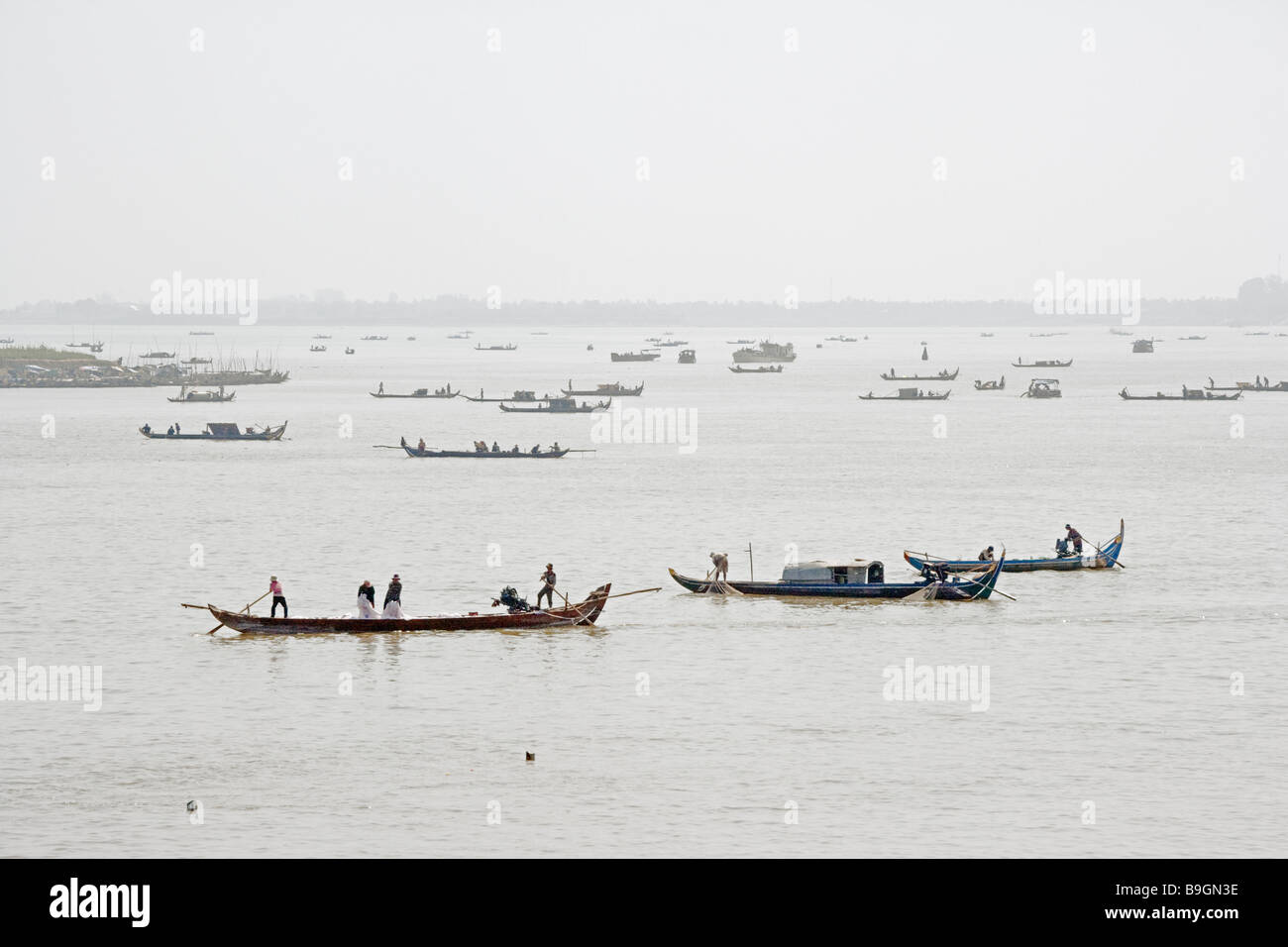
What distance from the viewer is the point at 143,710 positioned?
3862 centimetres

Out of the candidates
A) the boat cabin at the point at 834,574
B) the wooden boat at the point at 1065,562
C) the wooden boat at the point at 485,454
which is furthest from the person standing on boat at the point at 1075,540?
the wooden boat at the point at 485,454

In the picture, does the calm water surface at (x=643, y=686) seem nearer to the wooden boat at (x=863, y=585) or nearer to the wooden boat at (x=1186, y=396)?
the wooden boat at (x=863, y=585)

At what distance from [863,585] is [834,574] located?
1091 mm

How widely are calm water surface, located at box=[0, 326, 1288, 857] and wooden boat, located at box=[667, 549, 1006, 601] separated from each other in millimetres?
735

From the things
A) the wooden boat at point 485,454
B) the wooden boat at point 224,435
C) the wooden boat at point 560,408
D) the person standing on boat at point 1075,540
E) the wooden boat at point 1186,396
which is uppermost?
the wooden boat at point 1186,396

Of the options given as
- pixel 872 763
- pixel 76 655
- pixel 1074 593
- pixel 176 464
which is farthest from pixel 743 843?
pixel 176 464

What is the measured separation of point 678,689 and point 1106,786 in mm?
12746

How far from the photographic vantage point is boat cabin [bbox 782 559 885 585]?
2106 inches

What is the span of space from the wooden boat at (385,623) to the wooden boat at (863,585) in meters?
9.37

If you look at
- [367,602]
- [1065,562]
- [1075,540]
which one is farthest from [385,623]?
[1075,540]

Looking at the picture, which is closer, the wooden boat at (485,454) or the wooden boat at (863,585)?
the wooden boat at (863,585)

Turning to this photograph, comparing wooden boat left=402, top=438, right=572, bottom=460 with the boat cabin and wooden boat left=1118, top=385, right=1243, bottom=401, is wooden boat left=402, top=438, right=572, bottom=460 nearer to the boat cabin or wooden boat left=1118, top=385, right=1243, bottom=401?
the boat cabin

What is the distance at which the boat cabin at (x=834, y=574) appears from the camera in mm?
53500
